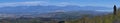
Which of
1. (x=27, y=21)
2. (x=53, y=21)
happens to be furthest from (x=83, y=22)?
(x=27, y=21)

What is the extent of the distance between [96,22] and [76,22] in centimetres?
106

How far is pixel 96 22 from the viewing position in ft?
48.9

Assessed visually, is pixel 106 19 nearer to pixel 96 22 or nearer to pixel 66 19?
pixel 96 22

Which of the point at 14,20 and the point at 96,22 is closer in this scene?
the point at 96,22

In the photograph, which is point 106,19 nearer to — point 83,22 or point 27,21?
point 83,22

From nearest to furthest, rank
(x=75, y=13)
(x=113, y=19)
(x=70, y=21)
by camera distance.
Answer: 1. (x=113, y=19)
2. (x=70, y=21)
3. (x=75, y=13)

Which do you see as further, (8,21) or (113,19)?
(8,21)

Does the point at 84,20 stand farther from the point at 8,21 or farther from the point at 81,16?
the point at 8,21

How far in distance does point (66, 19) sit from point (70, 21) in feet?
0.53

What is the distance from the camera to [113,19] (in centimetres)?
1460

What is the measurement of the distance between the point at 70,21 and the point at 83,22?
72 cm

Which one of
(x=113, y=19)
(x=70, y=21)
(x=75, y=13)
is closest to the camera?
(x=113, y=19)

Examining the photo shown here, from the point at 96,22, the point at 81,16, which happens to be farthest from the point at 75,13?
the point at 96,22

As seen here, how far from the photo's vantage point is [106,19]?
48.9 feet
